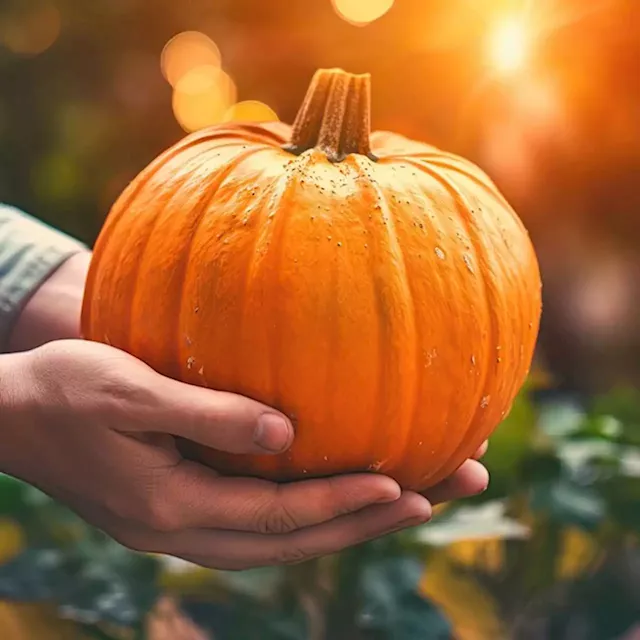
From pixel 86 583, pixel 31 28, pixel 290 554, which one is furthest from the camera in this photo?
pixel 31 28

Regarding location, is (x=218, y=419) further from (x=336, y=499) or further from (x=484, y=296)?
(x=484, y=296)

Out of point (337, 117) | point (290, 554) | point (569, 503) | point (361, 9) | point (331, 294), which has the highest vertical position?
point (361, 9)

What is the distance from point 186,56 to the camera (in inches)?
66.6

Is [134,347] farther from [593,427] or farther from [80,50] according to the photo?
[80,50]

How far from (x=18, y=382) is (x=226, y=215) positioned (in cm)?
21

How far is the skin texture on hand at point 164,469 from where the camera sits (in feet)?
1.95

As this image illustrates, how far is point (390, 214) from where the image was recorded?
2.07 feet

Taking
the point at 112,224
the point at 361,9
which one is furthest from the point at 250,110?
the point at 112,224

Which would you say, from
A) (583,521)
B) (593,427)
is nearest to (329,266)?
(583,521)

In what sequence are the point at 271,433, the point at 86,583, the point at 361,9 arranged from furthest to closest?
the point at 361,9, the point at 86,583, the point at 271,433

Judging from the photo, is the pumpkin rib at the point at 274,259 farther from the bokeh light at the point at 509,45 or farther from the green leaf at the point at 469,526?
the bokeh light at the point at 509,45

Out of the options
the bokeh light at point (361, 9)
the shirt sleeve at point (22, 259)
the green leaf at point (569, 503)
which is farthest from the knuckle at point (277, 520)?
the bokeh light at point (361, 9)

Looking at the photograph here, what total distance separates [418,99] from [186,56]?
0.44 m

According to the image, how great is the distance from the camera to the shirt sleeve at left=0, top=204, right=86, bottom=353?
903mm
